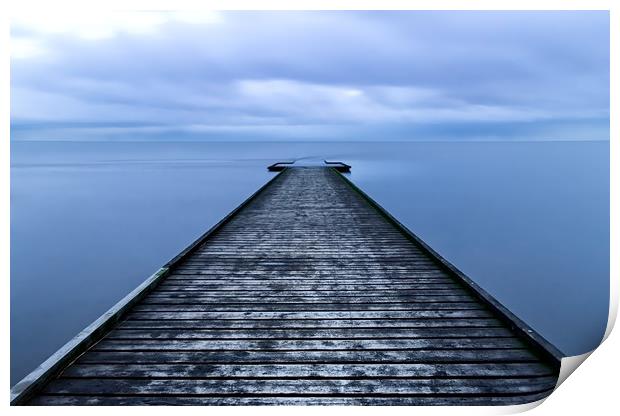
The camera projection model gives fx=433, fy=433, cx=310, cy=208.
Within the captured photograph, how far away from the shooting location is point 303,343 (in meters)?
2.97

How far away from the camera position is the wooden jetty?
244 cm

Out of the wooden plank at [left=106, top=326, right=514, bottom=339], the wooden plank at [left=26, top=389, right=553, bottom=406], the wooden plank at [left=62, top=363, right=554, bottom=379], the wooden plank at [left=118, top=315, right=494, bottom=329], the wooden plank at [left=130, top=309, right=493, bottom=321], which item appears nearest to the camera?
the wooden plank at [left=26, top=389, right=553, bottom=406]

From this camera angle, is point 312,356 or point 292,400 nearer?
point 292,400

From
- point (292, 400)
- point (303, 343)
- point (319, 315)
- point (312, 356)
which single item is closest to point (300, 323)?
point (319, 315)

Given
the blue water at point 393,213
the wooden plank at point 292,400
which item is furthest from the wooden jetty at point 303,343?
the blue water at point 393,213

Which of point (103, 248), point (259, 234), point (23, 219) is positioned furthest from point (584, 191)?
point (23, 219)

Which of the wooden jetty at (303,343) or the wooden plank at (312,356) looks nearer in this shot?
the wooden jetty at (303,343)

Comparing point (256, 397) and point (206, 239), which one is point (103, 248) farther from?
point (256, 397)

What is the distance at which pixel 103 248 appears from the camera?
1005cm

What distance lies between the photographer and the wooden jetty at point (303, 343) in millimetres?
2438

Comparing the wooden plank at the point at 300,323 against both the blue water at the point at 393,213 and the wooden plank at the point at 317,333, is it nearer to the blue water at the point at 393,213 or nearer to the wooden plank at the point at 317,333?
the wooden plank at the point at 317,333

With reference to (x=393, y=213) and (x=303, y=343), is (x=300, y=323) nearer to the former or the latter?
(x=303, y=343)

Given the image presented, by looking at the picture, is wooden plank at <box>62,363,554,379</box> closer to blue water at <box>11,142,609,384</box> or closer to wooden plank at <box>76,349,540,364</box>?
wooden plank at <box>76,349,540,364</box>

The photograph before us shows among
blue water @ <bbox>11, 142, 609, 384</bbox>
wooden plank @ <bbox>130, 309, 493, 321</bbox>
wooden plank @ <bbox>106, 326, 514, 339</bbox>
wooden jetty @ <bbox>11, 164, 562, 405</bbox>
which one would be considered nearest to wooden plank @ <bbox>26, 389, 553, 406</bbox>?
wooden jetty @ <bbox>11, 164, 562, 405</bbox>
